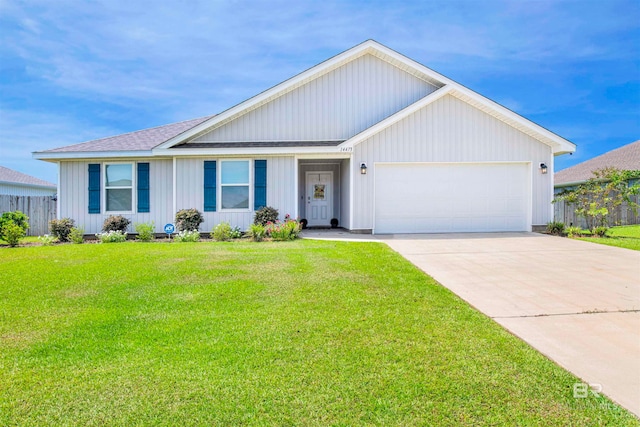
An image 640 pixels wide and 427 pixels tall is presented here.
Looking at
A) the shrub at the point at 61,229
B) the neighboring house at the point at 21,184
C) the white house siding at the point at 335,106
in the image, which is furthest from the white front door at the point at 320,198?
the neighboring house at the point at 21,184

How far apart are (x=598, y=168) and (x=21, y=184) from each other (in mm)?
34861

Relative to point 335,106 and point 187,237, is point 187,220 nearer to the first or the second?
point 187,237

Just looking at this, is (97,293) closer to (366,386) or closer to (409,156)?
(366,386)

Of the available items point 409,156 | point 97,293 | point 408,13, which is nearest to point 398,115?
point 409,156

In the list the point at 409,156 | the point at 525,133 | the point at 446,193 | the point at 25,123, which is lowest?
the point at 446,193

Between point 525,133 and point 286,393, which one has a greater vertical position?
point 525,133

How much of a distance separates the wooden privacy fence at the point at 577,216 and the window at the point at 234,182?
1220 cm

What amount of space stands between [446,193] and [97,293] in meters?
10.2

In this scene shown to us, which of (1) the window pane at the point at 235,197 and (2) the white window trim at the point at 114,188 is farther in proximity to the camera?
(2) the white window trim at the point at 114,188

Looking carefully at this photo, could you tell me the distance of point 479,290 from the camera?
4.97m

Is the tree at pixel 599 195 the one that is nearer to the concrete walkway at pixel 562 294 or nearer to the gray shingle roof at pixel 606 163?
the concrete walkway at pixel 562 294

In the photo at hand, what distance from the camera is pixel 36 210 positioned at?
14.7 meters

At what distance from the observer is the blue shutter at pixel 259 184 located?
11758 mm

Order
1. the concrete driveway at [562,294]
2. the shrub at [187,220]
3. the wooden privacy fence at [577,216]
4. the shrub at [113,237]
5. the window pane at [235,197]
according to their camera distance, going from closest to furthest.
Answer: the concrete driveway at [562,294] → the shrub at [113,237] → the shrub at [187,220] → the window pane at [235,197] → the wooden privacy fence at [577,216]
